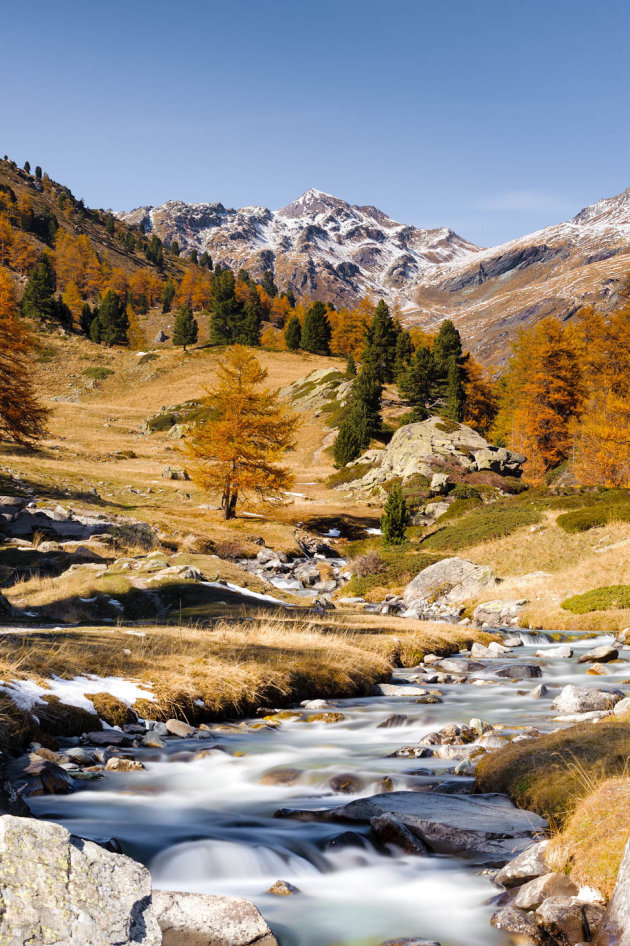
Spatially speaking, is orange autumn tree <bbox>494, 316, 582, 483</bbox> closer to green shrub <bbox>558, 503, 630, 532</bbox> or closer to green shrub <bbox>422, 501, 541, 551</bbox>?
green shrub <bbox>422, 501, 541, 551</bbox>

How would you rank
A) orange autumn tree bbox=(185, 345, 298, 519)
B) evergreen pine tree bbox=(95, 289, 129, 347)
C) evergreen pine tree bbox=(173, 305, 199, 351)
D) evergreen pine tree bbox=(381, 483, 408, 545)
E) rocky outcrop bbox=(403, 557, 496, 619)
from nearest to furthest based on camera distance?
rocky outcrop bbox=(403, 557, 496, 619)
evergreen pine tree bbox=(381, 483, 408, 545)
orange autumn tree bbox=(185, 345, 298, 519)
evergreen pine tree bbox=(173, 305, 199, 351)
evergreen pine tree bbox=(95, 289, 129, 347)

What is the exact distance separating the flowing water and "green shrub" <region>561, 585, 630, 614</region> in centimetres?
1575

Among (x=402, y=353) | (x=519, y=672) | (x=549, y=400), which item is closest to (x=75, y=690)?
(x=519, y=672)

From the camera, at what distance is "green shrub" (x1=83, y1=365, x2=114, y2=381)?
97.1m

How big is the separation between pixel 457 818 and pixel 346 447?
187 feet

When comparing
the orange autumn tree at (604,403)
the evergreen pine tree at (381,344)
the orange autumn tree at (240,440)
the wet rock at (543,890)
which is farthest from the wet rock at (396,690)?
the evergreen pine tree at (381,344)

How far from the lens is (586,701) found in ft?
36.7

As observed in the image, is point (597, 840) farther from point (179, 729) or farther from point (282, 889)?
point (179, 729)

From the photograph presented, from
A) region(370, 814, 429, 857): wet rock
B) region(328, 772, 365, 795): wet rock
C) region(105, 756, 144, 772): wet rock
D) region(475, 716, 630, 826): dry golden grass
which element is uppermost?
region(475, 716, 630, 826): dry golden grass

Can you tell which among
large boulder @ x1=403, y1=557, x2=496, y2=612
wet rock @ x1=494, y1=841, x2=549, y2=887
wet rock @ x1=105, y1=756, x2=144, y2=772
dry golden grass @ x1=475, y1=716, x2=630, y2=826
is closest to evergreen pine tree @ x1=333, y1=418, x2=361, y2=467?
large boulder @ x1=403, y1=557, x2=496, y2=612

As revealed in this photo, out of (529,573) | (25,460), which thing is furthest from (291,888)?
(25,460)

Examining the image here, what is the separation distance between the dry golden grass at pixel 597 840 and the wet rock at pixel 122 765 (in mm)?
4894

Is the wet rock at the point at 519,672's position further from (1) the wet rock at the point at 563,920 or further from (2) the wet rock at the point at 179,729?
(1) the wet rock at the point at 563,920

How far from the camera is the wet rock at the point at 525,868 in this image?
480 centimetres
